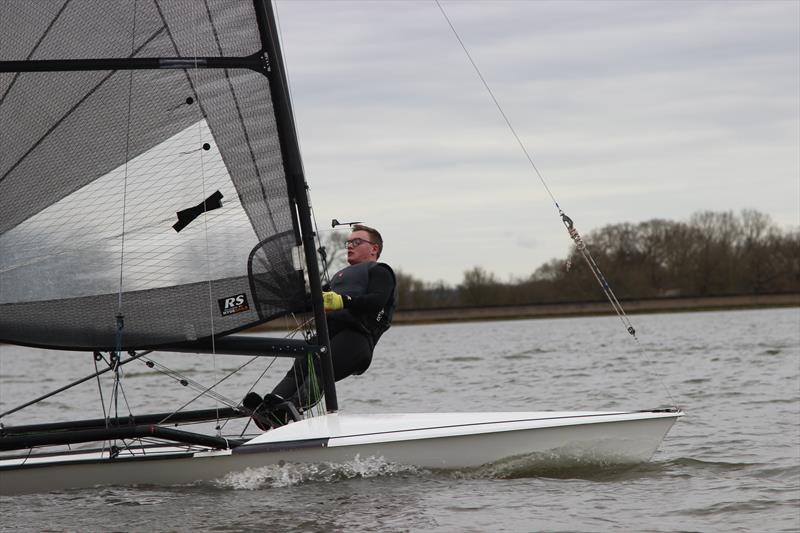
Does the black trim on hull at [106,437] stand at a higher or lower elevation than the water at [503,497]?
higher

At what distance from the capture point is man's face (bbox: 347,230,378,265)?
Answer: 754 cm

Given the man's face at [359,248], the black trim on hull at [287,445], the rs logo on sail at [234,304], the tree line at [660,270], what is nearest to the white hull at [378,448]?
the black trim on hull at [287,445]

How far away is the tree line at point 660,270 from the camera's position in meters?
67.5

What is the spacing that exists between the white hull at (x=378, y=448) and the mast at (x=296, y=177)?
35cm

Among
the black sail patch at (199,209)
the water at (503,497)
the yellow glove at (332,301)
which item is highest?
the black sail patch at (199,209)

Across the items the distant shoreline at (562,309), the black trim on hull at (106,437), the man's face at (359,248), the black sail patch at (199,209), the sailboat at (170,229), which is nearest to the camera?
the black trim on hull at (106,437)

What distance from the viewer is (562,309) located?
65000mm

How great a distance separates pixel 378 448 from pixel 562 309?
59.0m

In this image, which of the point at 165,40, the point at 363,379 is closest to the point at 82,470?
the point at 165,40

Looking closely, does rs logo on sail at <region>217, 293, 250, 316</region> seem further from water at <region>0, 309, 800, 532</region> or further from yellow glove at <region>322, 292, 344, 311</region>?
water at <region>0, 309, 800, 532</region>

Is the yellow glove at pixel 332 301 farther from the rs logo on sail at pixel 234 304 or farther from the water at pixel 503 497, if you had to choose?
the water at pixel 503 497

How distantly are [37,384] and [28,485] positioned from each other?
15307mm

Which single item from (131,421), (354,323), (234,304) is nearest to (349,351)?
(354,323)

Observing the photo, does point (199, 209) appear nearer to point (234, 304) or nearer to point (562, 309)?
point (234, 304)
